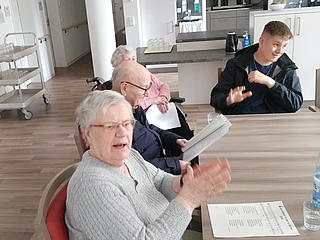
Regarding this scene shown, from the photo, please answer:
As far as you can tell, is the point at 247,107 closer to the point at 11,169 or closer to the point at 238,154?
the point at 238,154

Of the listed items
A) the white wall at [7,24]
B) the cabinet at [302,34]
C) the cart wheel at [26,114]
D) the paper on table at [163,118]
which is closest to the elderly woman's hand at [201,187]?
the paper on table at [163,118]

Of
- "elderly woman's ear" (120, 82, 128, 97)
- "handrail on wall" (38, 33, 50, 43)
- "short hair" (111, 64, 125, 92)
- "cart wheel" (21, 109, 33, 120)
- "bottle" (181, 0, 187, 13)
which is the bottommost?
"cart wheel" (21, 109, 33, 120)

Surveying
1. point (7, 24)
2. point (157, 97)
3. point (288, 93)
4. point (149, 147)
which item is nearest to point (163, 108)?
point (157, 97)

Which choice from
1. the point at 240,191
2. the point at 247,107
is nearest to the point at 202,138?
the point at 240,191

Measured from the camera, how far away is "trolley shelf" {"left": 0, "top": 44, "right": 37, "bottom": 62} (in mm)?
4551

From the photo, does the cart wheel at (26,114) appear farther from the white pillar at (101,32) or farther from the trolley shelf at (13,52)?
the white pillar at (101,32)

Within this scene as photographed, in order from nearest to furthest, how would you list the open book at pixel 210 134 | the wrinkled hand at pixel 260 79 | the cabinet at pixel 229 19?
the open book at pixel 210 134, the wrinkled hand at pixel 260 79, the cabinet at pixel 229 19

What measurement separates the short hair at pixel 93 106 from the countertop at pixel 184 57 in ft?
9.04

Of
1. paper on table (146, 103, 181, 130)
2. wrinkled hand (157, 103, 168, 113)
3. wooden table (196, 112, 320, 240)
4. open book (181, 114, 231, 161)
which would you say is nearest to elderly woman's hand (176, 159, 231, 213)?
wooden table (196, 112, 320, 240)

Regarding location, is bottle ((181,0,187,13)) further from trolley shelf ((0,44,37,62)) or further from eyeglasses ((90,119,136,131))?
eyeglasses ((90,119,136,131))

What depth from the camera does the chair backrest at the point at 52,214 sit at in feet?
3.61

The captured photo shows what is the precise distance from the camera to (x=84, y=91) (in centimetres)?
600

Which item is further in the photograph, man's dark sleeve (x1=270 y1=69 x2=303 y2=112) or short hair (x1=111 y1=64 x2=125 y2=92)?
man's dark sleeve (x1=270 y1=69 x2=303 y2=112)

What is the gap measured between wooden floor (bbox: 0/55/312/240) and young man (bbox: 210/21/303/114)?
1524 millimetres
